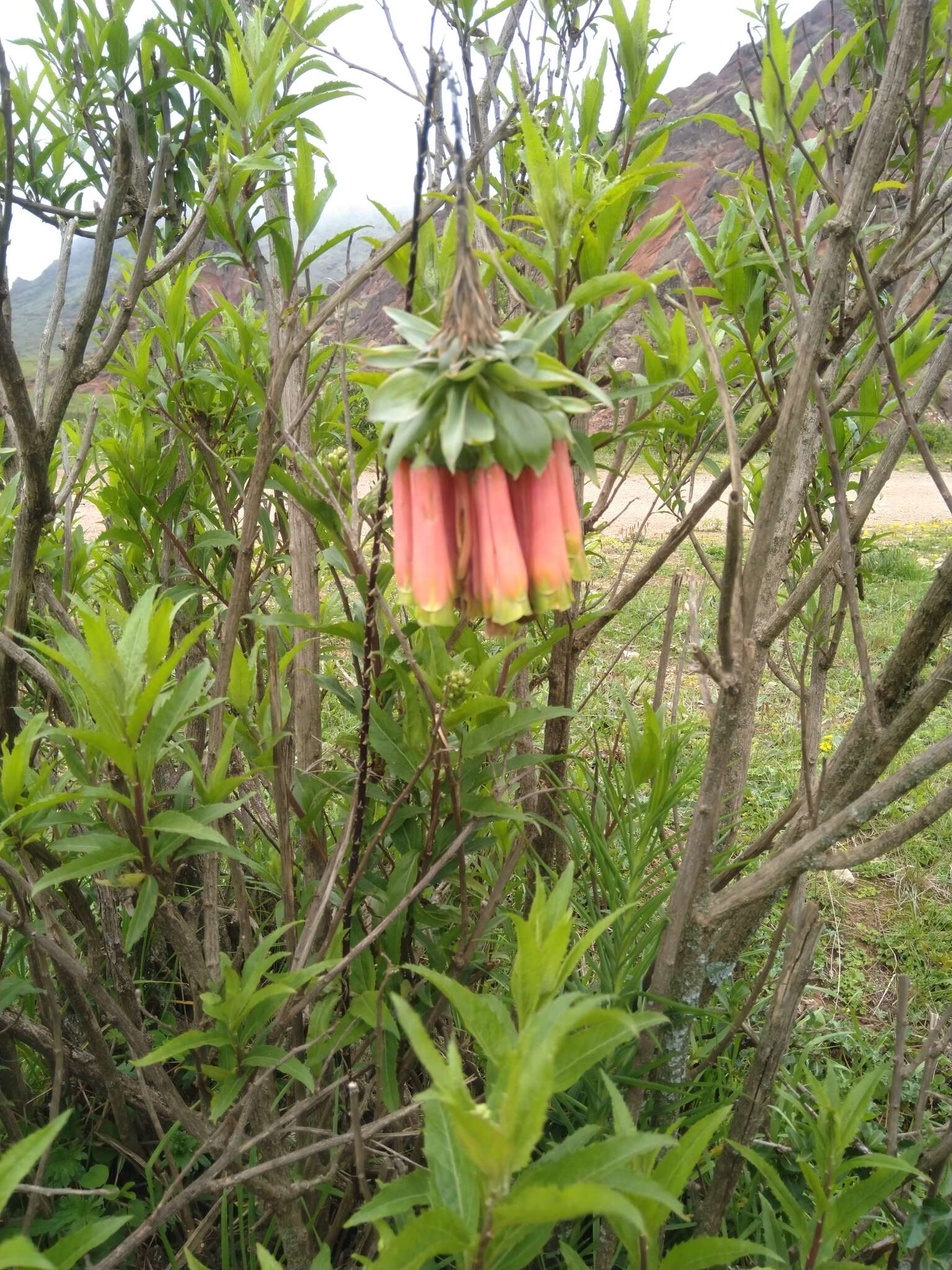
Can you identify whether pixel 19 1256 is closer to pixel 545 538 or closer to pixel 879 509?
pixel 545 538

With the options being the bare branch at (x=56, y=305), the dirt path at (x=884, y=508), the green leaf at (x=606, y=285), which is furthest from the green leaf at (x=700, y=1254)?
the dirt path at (x=884, y=508)

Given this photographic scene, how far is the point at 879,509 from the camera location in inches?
451

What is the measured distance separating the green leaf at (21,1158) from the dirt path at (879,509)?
25.4 feet

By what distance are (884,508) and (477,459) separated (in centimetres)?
1246

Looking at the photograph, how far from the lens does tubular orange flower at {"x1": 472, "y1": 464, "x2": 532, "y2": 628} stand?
2.51ft

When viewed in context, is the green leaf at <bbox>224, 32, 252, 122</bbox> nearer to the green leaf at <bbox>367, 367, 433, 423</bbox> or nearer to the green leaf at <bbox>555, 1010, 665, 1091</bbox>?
the green leaf at <bbox>367, 367, 433, 423</bbox>

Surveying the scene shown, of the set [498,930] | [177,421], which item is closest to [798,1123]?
[498,930]

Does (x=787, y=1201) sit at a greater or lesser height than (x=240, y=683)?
lesser

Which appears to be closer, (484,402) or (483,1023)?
(484,402)

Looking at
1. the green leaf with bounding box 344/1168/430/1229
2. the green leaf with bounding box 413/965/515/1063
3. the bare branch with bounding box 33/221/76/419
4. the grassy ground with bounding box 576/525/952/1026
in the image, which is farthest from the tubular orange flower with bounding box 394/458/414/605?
the bare branch with bounding box 33/221/76/419

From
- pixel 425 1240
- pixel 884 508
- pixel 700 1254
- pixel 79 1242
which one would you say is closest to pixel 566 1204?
pixel 425 1240

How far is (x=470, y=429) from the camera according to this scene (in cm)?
73

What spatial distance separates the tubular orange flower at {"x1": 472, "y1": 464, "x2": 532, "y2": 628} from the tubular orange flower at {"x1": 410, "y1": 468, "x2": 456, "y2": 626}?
35 mm

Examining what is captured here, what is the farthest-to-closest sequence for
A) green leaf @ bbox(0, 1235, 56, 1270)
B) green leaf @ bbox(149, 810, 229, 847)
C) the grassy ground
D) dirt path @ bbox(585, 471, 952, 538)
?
1. dirt path @ bbox(585, 471, 952, 538)
2. the grassy ground
3. green leaf @ bbox(149, 810, 229, 847)
4. green leaf @ bbox(0, 1235, 56, 1270)
